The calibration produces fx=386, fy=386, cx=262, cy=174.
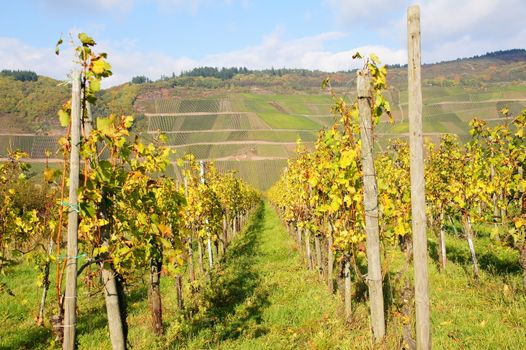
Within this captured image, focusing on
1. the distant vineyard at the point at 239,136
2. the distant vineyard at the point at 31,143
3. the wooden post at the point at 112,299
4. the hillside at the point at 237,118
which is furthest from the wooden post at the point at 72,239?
the distant vineyard at the point at 239,136

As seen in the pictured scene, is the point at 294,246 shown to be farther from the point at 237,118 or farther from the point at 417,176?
the point at 237,118

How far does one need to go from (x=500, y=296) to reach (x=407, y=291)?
186 inches

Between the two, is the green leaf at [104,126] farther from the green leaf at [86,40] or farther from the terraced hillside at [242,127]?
the terraced hillside at [242,127]

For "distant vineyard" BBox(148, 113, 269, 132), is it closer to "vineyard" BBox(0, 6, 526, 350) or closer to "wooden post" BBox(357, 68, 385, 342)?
"vineyard" BBox(0, 6, 526, 350)

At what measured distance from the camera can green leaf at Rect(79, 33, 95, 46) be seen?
137 inches

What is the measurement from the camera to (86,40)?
139 inches

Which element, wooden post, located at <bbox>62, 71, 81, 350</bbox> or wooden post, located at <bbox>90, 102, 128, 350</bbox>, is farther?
wooden post, located at <bbox>90, 102, 128, 350</bbox>

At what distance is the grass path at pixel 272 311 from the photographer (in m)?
7.10

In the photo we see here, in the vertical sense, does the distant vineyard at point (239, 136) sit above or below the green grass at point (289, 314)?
above

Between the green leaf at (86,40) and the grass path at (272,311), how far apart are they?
5589 mm

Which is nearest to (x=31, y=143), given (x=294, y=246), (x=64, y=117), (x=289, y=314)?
(x=294, y=246)

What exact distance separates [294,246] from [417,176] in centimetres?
1504

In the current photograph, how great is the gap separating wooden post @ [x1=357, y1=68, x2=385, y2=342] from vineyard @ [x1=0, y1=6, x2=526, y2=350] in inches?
0.7

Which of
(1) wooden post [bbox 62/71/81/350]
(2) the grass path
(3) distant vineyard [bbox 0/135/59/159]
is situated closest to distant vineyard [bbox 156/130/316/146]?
(3) distant vineyard [bbox 0/135/59/159]
